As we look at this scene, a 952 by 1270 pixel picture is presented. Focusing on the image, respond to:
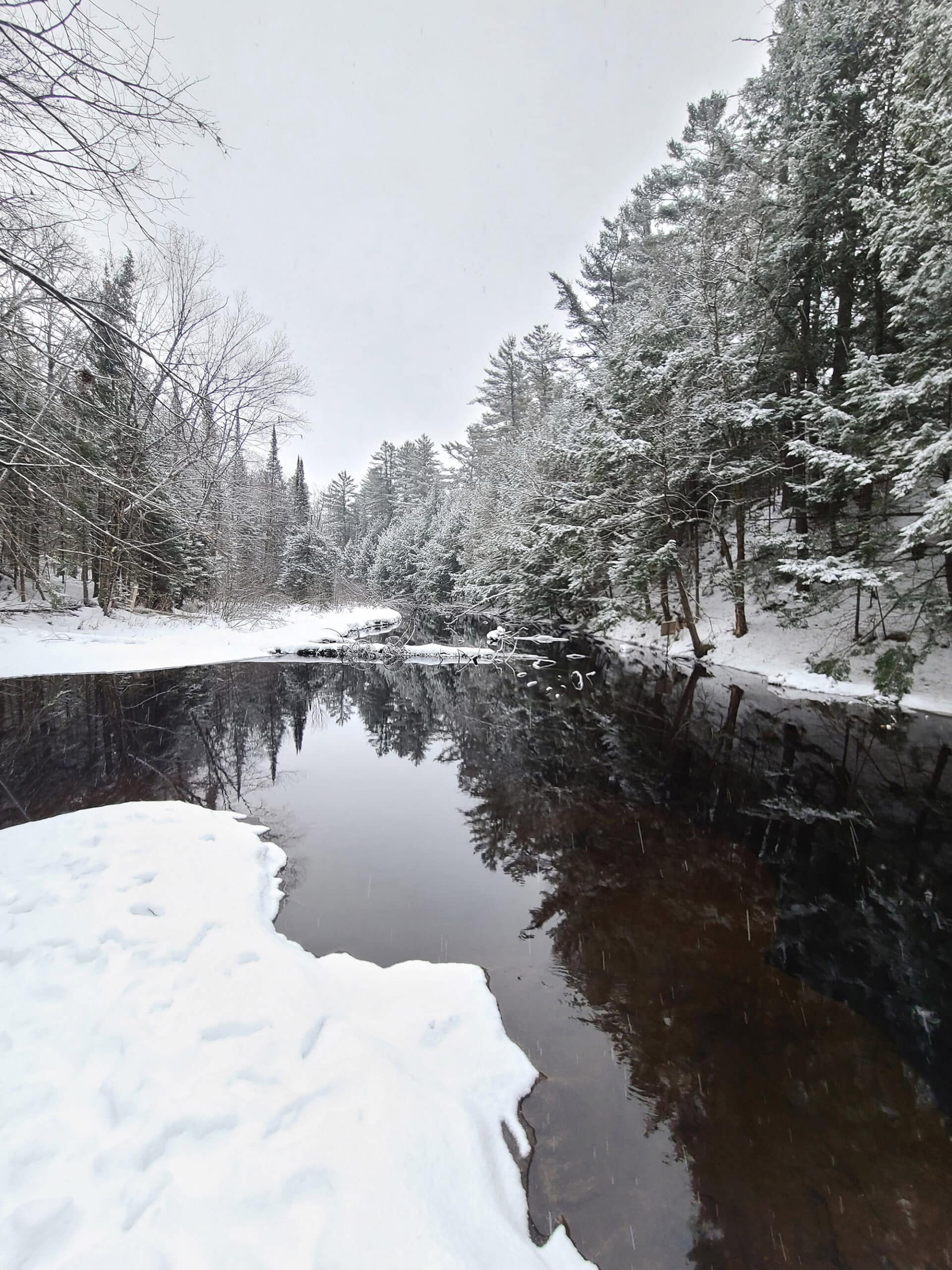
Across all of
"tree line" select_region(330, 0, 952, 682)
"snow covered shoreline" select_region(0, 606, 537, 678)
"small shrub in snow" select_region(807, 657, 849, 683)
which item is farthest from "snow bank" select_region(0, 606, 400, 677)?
"small shrub in snow" select_region(807, 657, 849, 683)

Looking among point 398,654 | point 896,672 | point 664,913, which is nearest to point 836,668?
point 896,672

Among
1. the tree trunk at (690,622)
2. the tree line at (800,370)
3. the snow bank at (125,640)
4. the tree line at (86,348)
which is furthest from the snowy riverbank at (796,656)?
the snow bank at (125,640)

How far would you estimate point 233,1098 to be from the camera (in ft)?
6.58

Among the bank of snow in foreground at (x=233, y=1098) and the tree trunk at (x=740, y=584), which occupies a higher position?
the tree trunk at (x=740, y=584)

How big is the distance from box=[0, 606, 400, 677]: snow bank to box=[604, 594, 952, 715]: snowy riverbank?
13245 millimetres

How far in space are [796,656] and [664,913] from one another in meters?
10.8

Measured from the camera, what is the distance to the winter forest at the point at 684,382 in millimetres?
3213

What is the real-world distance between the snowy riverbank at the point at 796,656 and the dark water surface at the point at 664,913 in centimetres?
78

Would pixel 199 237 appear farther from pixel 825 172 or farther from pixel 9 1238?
pixel 9 1238

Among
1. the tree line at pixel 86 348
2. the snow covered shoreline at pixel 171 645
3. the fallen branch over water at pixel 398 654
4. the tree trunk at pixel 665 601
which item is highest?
the tree line at pixel 86 348

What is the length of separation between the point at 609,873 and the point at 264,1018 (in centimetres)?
328

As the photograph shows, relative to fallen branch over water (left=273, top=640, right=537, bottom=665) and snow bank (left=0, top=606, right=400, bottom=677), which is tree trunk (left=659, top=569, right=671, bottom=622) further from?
snow bank (left=0, top=606, right=400, bottom=677)

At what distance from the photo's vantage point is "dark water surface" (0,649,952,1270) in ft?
7.34

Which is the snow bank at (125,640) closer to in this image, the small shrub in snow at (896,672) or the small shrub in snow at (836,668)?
the small shrub in snow at (896,672)
